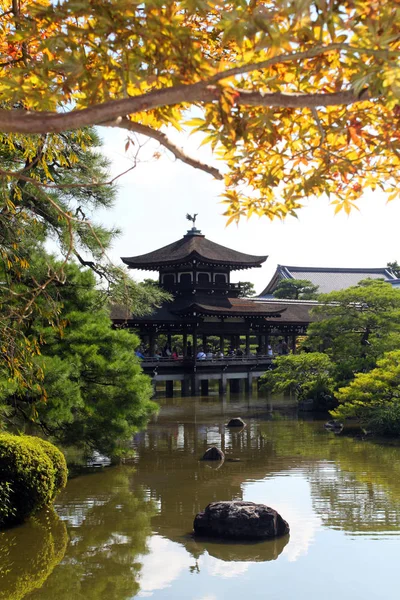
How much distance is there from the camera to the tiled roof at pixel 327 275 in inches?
1844

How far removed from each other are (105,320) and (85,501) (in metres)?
3.46

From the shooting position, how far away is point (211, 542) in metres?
8.12

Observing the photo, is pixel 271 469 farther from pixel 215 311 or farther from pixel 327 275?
pixel 327 275

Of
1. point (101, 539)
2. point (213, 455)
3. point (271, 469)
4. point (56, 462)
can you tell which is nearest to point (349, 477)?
point (271, 469)

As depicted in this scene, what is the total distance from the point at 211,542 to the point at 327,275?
4098 centimetres

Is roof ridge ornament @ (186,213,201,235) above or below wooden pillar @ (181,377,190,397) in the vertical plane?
above

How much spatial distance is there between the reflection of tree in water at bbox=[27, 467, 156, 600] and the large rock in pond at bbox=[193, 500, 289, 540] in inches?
34.8

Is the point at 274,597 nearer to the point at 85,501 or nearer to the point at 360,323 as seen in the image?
the point at 85,501

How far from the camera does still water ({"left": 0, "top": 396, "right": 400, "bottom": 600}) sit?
6.91 meters

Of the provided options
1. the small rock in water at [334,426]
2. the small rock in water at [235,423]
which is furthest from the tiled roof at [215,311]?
the small rock in water at [334,426]

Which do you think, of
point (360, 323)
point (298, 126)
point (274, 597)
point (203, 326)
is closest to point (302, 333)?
point (203, 326)

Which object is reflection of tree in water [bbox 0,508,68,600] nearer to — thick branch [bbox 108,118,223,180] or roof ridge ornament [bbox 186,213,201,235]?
thick branch [bbox 108,118,223,180]

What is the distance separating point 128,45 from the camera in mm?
3662

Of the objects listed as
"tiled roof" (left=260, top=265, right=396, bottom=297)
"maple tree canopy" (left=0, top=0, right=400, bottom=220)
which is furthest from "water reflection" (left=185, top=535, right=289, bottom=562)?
"tiled roof" (left=260, top=265, right=396, bottom=297)
